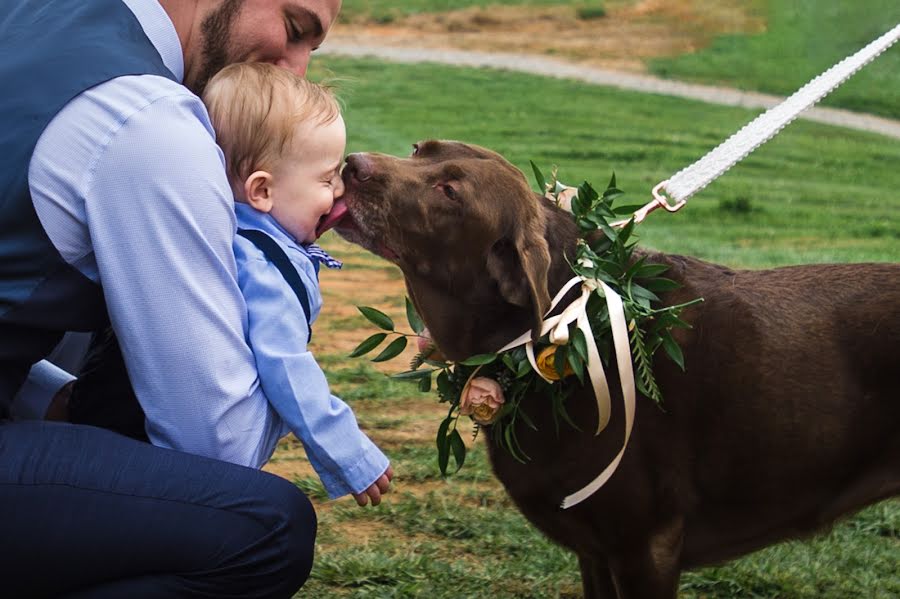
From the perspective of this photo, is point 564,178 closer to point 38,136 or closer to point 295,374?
point 295,374

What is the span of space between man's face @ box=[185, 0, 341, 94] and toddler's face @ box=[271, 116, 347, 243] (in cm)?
44

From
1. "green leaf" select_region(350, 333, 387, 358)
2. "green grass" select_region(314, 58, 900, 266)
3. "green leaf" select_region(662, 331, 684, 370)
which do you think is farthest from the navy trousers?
"green grass" select_region(314, 58, 900, 266)

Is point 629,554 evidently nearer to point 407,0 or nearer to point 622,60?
point 622,60

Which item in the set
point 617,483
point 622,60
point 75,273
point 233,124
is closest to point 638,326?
point 617,483

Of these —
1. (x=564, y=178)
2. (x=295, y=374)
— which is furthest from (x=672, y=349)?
(x=564, y=178)

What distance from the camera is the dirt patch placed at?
23.7 m

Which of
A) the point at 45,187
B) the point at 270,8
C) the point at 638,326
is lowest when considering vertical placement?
the point at 638,326

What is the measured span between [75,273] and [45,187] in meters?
0.24

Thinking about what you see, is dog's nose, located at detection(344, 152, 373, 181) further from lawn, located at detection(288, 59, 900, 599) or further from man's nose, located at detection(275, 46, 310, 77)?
lawn, located at detection(288, 59, 900, 599)

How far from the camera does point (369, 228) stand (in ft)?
12.2

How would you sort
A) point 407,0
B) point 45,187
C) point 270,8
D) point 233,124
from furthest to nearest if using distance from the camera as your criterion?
point 407,0
point 270,8
point 233,124
point 45,187

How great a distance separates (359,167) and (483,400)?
80 cm

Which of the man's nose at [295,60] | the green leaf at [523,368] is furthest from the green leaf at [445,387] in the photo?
the man's nose at [295,60]

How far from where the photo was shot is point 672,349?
12.6ft
